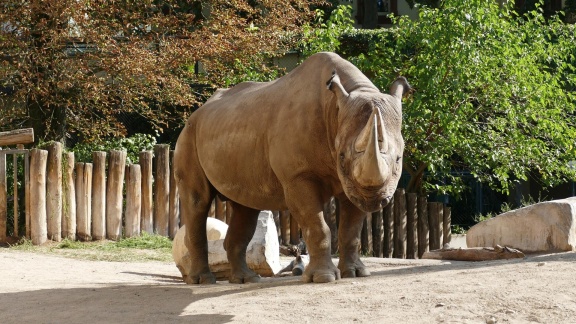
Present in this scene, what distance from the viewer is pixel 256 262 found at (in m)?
10.6

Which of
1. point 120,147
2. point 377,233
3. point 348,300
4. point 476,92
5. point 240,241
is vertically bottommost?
point 348,300

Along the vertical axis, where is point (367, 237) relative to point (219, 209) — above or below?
below

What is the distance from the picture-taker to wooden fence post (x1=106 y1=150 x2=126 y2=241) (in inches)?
609

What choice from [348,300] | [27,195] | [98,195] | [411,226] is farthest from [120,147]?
[348,300]

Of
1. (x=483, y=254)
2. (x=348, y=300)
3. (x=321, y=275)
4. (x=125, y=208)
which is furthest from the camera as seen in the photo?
(x=125, y=208)

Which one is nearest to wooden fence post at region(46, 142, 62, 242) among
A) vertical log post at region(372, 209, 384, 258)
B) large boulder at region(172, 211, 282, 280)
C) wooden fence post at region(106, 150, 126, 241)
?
wooden fence post at region(106, 150, 126, 241)

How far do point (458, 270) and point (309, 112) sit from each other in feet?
5.69

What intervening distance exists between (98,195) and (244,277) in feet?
20.5

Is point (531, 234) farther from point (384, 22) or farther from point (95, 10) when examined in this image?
point (384, 22)

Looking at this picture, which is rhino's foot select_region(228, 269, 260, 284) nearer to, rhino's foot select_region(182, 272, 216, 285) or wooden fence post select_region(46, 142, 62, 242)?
rhino's foot select_region(182, 272, 216, 285)

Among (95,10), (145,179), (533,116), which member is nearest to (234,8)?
(95,10)

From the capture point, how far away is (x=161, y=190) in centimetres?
1599

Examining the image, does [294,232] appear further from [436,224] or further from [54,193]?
[54,193]

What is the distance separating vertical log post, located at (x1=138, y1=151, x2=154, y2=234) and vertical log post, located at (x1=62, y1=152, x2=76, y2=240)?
112 cm
